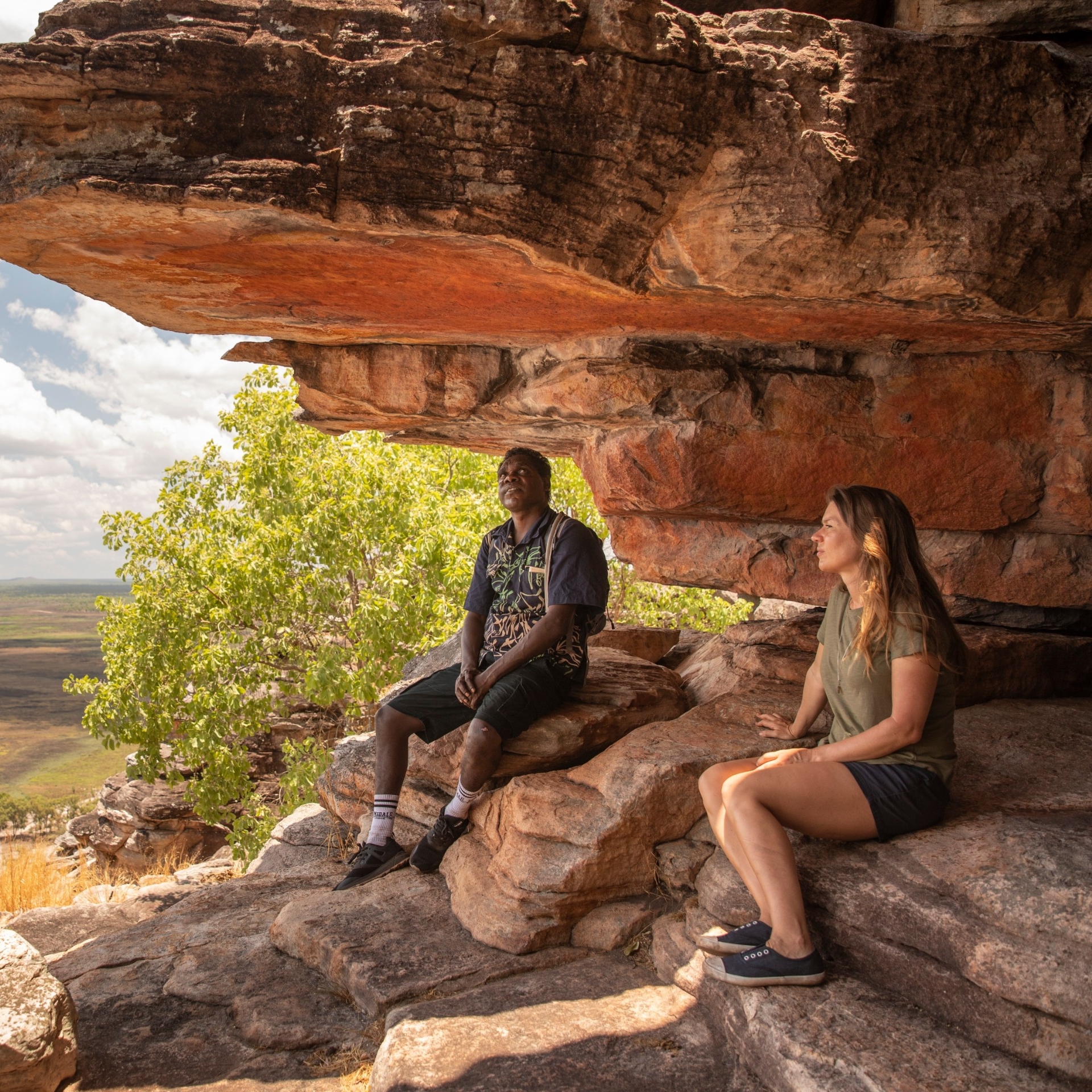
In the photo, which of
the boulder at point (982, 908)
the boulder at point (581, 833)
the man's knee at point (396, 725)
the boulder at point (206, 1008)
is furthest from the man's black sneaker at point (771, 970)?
the man's knee at point (396, 725)

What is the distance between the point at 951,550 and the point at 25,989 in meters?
5.61

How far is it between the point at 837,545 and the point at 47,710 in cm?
5604

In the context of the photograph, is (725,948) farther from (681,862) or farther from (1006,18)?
(1006,18)

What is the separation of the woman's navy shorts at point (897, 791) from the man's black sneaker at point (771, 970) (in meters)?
0.60

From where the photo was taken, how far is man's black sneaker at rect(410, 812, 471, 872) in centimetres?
492

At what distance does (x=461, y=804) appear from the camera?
4840 mm

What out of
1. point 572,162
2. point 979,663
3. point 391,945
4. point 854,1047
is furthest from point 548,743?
point 572,162

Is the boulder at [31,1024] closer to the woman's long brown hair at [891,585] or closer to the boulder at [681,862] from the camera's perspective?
the boulder at [681,862]

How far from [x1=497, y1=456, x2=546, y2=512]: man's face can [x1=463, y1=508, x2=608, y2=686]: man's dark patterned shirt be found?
13cm

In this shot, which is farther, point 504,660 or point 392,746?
point 392,746

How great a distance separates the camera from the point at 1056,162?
3805 mm

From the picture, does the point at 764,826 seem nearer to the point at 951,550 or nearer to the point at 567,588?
the point at 567,588

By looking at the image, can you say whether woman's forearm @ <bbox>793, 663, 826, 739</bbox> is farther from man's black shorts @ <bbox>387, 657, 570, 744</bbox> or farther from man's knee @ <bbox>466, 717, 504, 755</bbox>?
man's knee @ <bbox>466, 717, 504, 755</bbox>

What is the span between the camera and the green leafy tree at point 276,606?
439 inches
